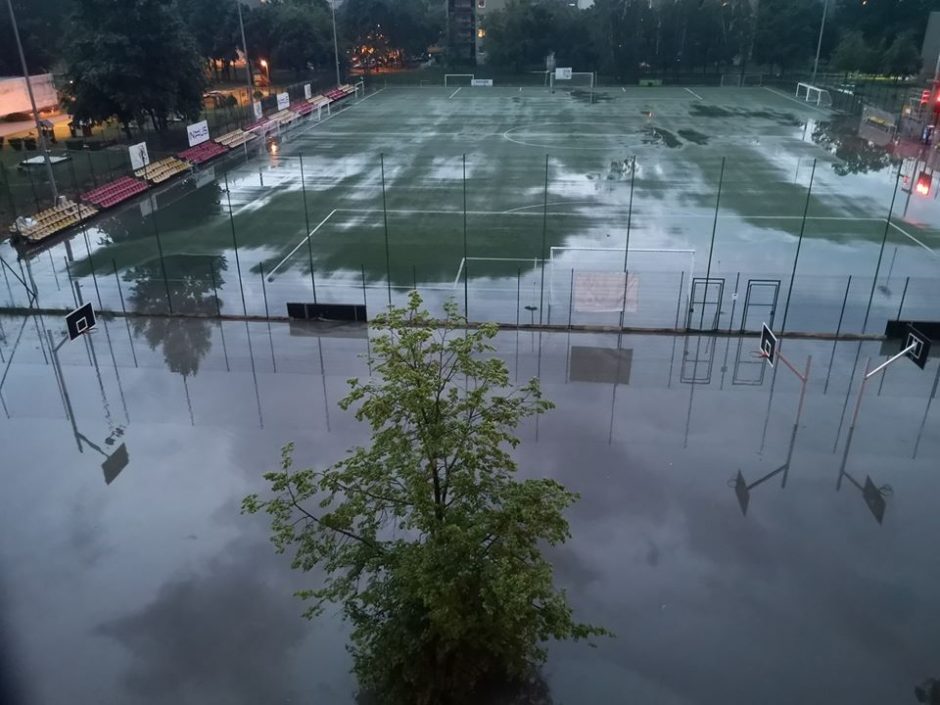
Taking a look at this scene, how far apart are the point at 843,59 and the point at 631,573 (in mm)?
86215

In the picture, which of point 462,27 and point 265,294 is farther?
point 462,27

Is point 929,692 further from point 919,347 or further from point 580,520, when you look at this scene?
point 919,347

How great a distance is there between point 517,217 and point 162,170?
960 inches

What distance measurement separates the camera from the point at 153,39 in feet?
167

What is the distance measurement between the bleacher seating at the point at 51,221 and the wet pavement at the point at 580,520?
13.6m

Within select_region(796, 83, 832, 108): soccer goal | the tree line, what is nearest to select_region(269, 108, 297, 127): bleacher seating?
the tree line

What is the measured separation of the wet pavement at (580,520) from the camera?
1247 centimetres

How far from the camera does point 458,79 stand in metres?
99.2

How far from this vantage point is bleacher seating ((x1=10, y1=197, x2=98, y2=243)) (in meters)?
34.5

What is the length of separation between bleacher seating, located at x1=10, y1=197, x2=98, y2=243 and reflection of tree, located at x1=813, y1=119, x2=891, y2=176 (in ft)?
141

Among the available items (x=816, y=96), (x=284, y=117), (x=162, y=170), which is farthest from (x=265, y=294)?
(x=816, y=96)

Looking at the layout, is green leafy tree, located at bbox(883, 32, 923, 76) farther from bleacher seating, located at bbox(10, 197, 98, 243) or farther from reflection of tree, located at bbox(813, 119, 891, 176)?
bleacher seating, located at bbox(10, 197, 98, 243)

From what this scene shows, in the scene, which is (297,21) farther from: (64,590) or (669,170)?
(64,590)

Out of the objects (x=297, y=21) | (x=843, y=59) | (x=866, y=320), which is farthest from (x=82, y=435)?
(x=843, y=59)
